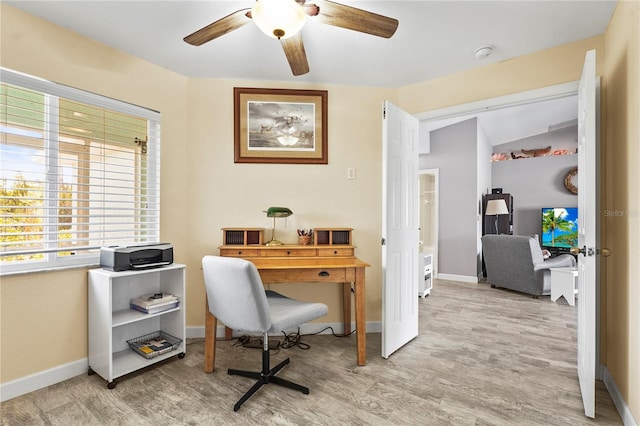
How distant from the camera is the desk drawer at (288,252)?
278cm

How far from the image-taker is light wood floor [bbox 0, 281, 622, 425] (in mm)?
1775

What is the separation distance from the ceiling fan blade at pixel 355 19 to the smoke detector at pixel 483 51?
1.10 meters

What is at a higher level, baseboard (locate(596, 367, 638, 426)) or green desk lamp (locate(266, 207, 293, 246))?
green desk lamp (locate(266, 207, 293, 246))

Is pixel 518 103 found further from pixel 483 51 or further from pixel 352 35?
pixel 352 35

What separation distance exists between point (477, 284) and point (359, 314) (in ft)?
12.4

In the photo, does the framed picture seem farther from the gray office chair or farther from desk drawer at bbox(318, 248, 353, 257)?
the gray office chair

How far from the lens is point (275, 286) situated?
10.1 ft

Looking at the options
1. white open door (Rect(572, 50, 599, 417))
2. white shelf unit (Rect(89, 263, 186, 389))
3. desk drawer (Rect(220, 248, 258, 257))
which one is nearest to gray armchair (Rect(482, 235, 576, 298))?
white open door (Rect(572, 50, 599, 417))

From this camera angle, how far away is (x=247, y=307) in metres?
1.85

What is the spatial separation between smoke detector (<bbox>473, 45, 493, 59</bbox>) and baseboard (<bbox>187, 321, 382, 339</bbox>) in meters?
2.48

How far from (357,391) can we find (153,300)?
5.34 ft

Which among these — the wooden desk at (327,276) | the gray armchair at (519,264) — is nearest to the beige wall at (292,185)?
the wooden desk at (327,276)

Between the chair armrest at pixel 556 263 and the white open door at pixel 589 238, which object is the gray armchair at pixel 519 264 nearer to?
the chair armrest at pixel 556 263

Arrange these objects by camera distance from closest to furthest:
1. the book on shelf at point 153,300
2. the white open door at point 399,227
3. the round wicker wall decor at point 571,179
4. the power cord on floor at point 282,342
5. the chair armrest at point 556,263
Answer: the book on shelf at point 153,300, the white open door at point 399,227, the power cord on floor at point 282,342, the chair armrest at point 556,263, the round wicker wall decor at point 571,179
